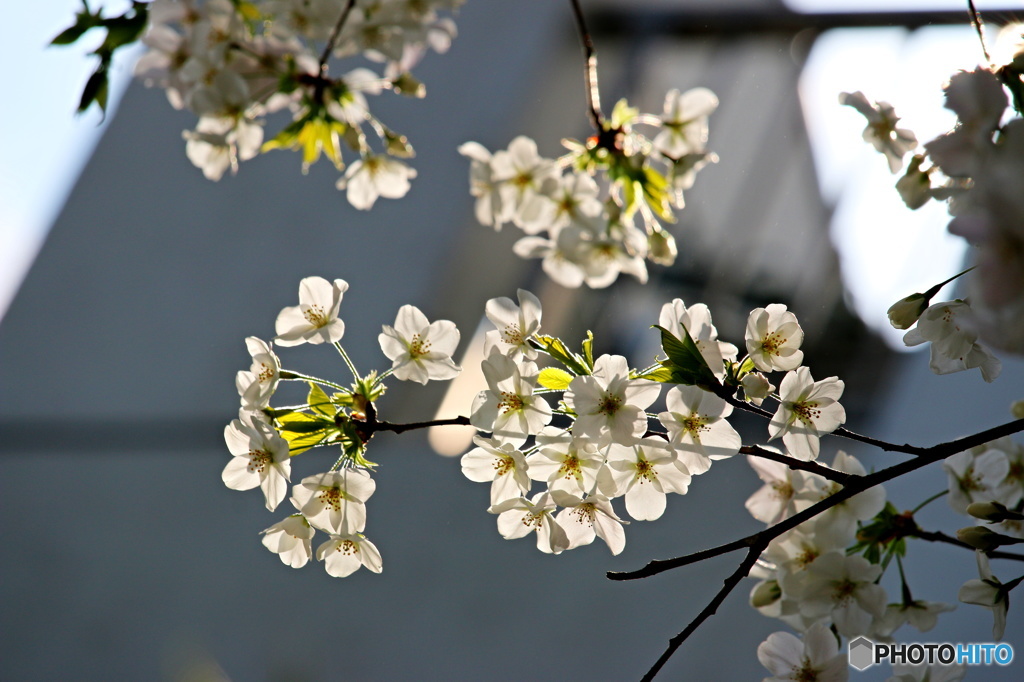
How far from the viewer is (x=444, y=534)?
7.88 ft

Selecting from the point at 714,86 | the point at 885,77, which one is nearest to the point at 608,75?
the point at 714,86

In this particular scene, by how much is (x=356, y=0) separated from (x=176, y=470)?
8.63 feet

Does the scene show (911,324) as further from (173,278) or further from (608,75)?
(173,278)

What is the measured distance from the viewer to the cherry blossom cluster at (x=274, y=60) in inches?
26.4

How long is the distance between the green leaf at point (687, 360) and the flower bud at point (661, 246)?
1.11 feet

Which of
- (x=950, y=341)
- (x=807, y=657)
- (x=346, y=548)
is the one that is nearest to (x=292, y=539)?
(x=346, y=548)

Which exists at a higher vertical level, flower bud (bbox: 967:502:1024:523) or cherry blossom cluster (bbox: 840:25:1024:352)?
cherry blossom cluster (bbox: 840:25:1024:352)

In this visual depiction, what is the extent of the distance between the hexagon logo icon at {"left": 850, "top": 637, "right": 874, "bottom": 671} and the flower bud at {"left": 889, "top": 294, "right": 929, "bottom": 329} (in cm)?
35

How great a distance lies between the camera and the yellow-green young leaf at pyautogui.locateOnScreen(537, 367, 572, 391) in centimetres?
57

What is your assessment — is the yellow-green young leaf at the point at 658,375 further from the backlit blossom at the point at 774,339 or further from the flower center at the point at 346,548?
the flower center at the point at 346,548

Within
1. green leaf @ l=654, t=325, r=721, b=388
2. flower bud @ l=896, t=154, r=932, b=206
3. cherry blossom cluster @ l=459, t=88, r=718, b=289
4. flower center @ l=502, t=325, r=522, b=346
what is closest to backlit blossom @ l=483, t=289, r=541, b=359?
flower center @ l=502, t=325, r=522, b=346

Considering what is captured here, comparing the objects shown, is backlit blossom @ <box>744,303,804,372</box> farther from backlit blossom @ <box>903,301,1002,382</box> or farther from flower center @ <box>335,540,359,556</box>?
flower center @ <box>335,540,359,556</box>

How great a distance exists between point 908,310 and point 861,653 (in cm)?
39

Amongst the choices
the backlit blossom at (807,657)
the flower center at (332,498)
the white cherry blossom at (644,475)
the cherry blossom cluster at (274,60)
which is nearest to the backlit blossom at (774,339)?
the white cherry blossom at (644,475)
